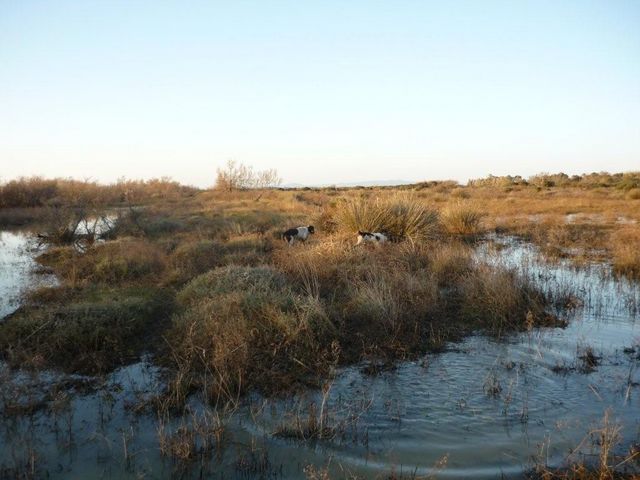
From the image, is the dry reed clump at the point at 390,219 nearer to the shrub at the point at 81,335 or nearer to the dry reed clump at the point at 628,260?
the dry reed clump at the point at 628,260

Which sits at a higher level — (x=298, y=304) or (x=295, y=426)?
(x=298, y=304)

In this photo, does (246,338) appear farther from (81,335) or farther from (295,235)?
(295,235)

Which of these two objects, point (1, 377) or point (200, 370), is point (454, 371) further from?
point (1, 377)

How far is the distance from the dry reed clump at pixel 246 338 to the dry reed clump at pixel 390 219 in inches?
203

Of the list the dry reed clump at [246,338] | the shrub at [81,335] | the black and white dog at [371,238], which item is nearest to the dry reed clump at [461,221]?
the black and white dog at [371,238]

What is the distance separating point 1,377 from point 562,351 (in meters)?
6.25

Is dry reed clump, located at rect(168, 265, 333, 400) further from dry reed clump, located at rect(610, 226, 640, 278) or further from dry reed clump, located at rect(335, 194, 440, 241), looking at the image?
dry reed clump, located at rect(610, 226, 640, 278)

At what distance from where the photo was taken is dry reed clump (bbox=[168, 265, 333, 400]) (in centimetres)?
530

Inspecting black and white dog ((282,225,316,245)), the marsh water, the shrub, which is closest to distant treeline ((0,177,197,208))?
black and white dog ((282,225,316,245))

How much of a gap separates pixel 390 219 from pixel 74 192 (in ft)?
76.7

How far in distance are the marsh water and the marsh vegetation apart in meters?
0.02

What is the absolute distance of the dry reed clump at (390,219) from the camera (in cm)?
1231

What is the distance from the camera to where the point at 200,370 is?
559 centimetres

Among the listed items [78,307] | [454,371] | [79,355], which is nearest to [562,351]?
[454,371]
